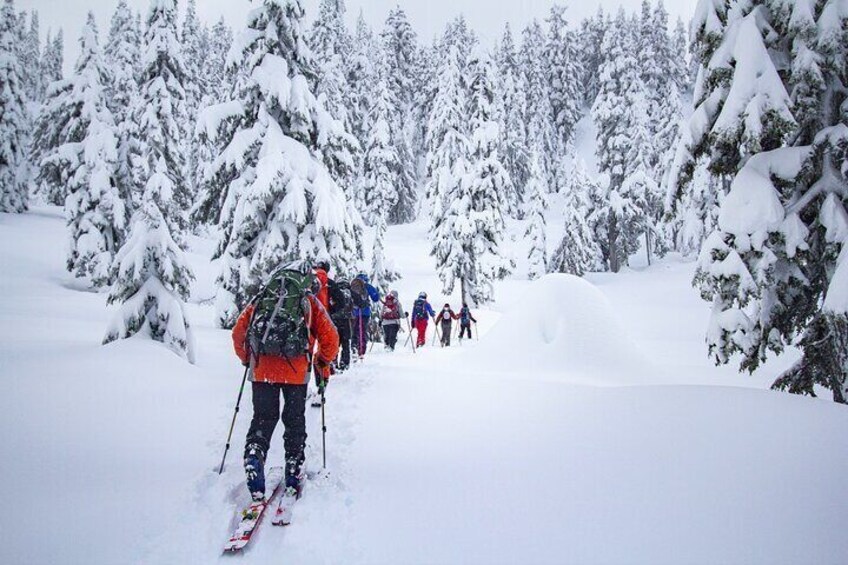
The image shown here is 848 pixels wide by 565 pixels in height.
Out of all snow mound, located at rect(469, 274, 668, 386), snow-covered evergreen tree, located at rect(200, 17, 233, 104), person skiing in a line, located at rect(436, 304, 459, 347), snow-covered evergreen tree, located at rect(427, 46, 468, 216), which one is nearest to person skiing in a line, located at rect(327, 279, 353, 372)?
snow mound, located at rect(469, 274, 668, 386)

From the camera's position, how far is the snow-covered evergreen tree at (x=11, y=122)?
36375 mm

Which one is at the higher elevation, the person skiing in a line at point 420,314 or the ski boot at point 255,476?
the ski boot at point 255,476

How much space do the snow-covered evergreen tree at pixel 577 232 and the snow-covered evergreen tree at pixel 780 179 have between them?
111 feet

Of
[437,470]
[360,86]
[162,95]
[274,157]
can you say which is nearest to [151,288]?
[274,157]

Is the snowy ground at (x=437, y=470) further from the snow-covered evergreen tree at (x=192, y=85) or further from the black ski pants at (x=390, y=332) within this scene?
the snow-covered evergreen tree at (x=192, y=85)

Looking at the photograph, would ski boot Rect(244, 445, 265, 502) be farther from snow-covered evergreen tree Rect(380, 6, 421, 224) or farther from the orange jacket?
snow-covered evergreen tree Rect(380, 6, 421, 224)

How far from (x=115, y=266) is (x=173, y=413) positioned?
6477mm

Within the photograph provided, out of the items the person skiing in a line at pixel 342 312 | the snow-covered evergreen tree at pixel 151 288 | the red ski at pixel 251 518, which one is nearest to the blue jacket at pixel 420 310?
the person skiing in a line at pixel 342 312

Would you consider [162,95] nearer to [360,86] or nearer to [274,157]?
[274,157]

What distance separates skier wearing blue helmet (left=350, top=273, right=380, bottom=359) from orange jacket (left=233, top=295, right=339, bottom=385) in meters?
6.89

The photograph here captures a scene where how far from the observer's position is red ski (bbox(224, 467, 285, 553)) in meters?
3.85

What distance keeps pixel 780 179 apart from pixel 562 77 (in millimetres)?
71767

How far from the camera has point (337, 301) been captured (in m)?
9.00

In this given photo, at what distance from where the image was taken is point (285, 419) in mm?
5000
